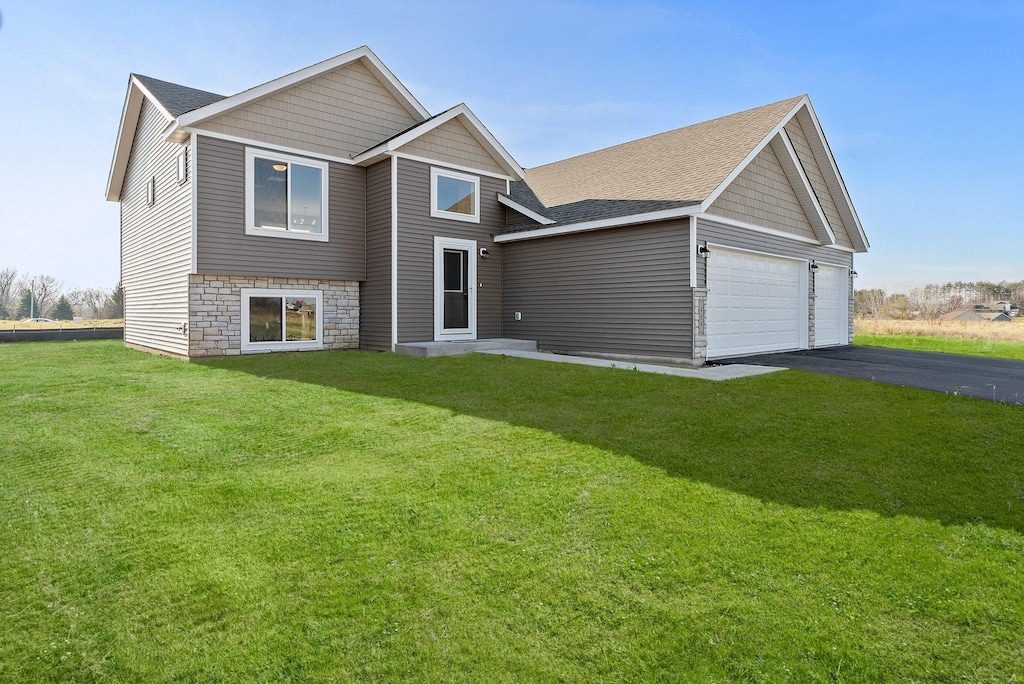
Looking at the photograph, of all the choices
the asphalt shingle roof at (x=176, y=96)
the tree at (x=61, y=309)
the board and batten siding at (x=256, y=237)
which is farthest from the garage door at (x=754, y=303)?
the tree at (x=61, y=309)

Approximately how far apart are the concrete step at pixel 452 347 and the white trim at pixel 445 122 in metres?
4.33

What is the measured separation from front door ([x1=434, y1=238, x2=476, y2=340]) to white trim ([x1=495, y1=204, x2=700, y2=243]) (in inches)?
41.9

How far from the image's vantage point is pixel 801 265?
14.6 metres

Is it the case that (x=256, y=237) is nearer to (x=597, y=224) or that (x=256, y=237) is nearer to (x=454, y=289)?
(x=454, y=289)

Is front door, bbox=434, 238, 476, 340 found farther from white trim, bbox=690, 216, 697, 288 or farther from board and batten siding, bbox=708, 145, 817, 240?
board and batten siding, bbox=708, 145, 817, 240

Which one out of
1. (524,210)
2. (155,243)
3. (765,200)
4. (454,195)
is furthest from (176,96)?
(765,200)

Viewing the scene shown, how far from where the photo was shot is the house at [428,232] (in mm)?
11062

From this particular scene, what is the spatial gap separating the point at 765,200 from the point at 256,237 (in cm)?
1152

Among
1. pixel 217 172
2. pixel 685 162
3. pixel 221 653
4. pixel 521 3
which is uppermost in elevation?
pixel 521 3

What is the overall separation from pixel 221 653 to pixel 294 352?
10.4 metres

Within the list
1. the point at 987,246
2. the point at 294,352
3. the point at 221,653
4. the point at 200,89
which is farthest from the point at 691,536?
the point at 987,246

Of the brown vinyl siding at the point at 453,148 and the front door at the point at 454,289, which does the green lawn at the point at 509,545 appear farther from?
the brown vinyl siding at the point at 453,148

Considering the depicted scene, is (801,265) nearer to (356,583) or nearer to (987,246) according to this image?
(356,583)

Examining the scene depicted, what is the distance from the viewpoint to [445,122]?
12.9 meters
